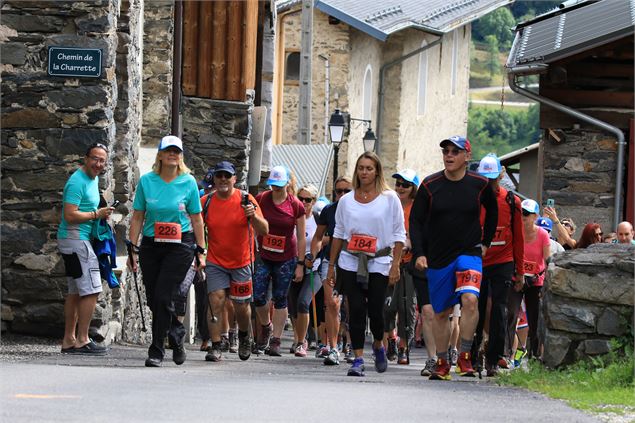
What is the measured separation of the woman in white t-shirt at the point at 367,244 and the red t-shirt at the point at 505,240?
0.81 m

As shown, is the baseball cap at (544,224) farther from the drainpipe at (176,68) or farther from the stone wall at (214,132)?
the stone wall at (214,132)

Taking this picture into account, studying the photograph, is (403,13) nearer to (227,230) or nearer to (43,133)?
(43,133)

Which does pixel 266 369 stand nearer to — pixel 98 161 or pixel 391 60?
pixel 98 161

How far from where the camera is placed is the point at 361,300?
1162cm

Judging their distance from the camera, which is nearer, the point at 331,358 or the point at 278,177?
the point at 331,358

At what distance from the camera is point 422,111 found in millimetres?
43250

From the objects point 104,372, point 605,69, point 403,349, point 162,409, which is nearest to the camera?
point 162,409

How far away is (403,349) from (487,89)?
109974mm

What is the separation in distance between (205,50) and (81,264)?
28.3 ft

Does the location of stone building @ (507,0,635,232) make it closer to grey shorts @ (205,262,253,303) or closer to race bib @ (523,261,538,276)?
race bib @ (523,261,538,276)

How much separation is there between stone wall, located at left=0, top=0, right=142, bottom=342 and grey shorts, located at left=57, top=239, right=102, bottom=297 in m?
0.87

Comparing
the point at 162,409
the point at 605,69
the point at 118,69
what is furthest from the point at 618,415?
the point at 605,69

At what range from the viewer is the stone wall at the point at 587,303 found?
11.0m

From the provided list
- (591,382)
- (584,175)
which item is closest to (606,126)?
(584,175)
